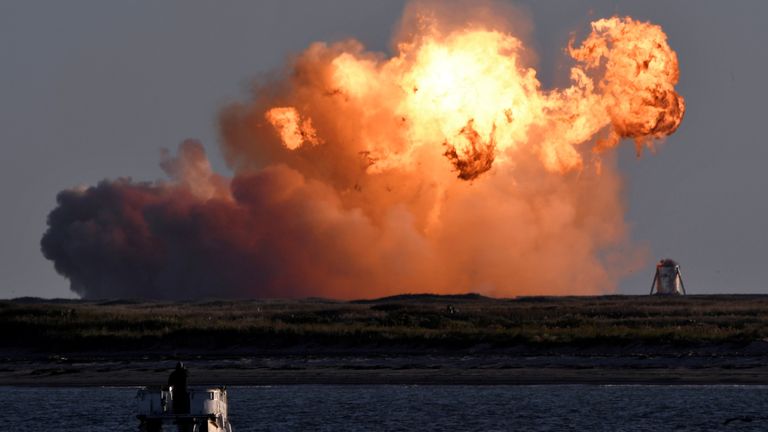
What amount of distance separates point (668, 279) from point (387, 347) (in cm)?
8785

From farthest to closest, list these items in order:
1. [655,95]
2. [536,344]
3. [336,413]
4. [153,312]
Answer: [153,312] → [655,95] → [536,344] → [336,413]

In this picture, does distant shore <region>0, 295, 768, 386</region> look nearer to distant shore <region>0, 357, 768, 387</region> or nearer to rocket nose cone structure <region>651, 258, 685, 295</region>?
distant shore <region>0, 357, 768, 387</region>

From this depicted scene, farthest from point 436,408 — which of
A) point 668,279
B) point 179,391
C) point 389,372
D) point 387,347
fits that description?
point 668,279

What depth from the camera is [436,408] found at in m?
84.8

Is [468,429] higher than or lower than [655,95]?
lower

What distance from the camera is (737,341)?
101500 mm

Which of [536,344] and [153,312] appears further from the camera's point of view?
[153,312]

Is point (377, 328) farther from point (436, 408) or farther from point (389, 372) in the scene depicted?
point (436, 408)

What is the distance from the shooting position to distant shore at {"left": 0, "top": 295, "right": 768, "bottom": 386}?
94688 millimetres

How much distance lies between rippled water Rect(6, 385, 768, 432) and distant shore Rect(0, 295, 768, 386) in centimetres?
228

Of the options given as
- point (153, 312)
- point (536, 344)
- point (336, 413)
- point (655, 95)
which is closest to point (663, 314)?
point (655, 95)

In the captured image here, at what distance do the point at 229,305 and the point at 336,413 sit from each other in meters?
79.2

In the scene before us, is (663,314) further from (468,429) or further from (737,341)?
(468,429)

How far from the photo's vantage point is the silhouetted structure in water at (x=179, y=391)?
227ft
